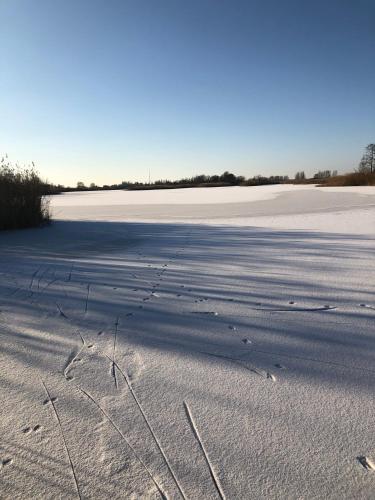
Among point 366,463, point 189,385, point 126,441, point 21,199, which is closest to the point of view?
point 366,463

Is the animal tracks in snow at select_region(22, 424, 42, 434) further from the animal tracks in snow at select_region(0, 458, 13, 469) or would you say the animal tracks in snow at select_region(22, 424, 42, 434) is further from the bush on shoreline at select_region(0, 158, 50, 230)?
the bush on shoreline at select_region(0, 158, 50, 230)

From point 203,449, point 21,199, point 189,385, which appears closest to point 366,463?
point 203,449

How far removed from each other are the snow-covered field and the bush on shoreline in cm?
441

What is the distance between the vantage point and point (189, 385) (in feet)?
4.90

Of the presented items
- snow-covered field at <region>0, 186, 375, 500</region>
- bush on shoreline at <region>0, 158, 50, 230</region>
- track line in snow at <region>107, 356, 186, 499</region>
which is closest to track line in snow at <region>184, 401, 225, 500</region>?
snow-covered field at <region>0, 186, 375, 500</region>

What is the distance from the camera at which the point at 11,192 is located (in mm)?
7238

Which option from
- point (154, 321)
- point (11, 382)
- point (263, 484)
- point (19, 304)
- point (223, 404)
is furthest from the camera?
point (19, 304)

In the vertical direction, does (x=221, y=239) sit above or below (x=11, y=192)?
below

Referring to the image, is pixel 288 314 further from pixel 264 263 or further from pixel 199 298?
pixel 264 263

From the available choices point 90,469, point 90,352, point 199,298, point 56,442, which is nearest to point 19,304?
point 90,352

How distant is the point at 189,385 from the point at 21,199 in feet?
24.2

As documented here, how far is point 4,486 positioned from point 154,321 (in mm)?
1297

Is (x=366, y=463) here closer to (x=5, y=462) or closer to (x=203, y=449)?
(x=203, y=449)

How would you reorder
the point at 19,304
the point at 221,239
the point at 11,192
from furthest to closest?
the point at 11,192 < the point at 221,239 < the point at 19,304
